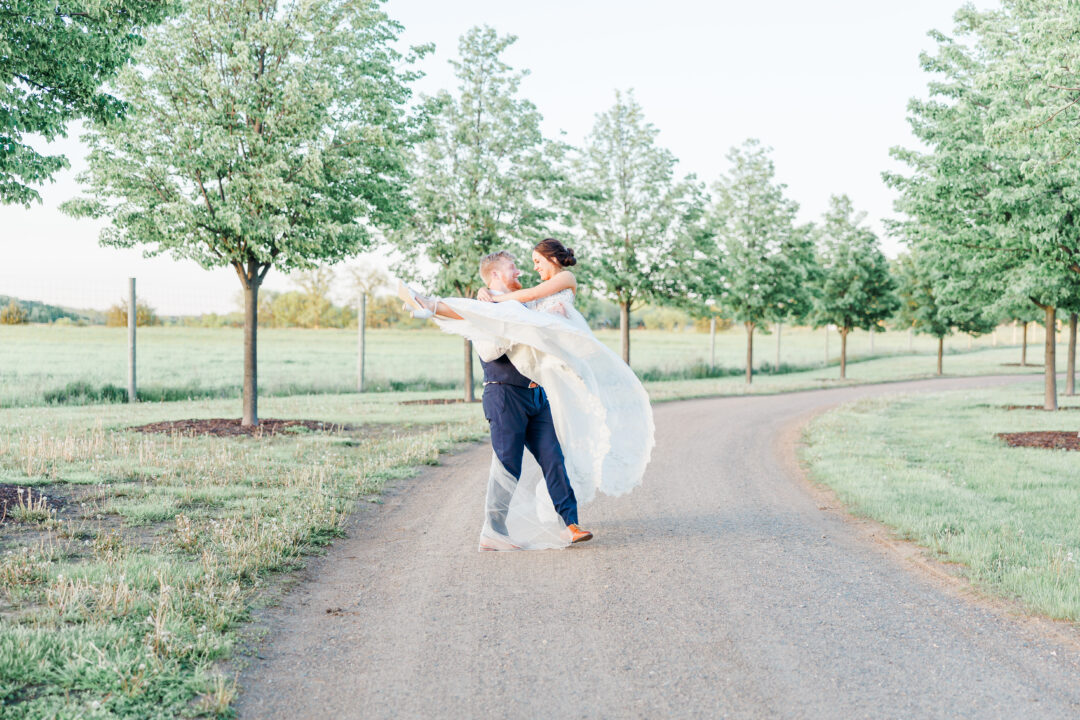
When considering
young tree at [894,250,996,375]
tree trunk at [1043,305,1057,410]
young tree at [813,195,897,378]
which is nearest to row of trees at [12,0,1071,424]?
tree trunk at [1043,305,1057,410]

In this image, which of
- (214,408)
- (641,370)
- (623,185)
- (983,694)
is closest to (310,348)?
(641,370)

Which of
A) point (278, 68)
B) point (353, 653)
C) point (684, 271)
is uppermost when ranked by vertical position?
point (278, 68)

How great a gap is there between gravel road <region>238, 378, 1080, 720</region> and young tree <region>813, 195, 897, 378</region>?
28.6m

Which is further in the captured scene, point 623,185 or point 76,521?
point 623,185

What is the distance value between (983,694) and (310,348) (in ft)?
139

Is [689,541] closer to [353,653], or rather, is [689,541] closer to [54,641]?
[353,653]

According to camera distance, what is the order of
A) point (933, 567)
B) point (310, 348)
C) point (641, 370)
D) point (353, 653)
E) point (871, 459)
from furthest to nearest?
point (310, 348) → point (641, 370) → point (871, 459) → point (933, 567) → point (353, 653)

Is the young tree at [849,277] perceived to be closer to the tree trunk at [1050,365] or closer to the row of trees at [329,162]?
the row of trees at [329,162]

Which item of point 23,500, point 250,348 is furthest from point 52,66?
point 250,348

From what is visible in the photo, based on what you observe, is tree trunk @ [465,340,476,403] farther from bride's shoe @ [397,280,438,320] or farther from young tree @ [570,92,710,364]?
bride's shoe @ [397,280,438,320]

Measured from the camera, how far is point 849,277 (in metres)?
33.6

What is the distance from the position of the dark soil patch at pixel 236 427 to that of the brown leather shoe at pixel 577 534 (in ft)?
22.4

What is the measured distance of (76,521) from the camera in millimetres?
6199

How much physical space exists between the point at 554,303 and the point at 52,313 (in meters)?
18.4
